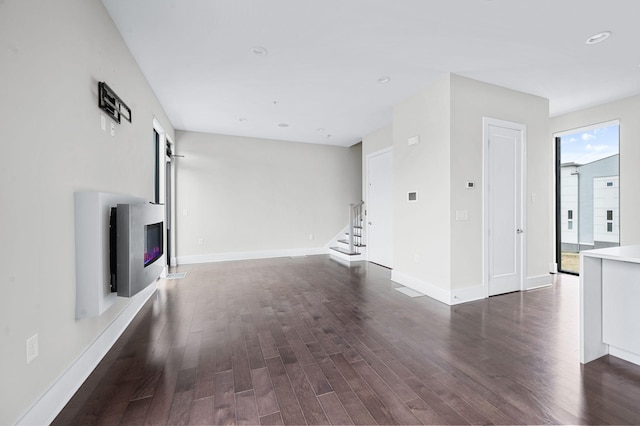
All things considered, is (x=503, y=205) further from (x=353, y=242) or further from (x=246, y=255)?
(x=246, y=255)

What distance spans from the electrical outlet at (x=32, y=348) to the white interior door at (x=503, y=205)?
446 centimetres

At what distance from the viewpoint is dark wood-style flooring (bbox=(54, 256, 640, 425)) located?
5.37 ft

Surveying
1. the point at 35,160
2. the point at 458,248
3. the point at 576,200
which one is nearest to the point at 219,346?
the point at 35,160

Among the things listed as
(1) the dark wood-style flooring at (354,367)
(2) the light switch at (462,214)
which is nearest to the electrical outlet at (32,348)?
(1) the dark wood-style flooring at (354,367)

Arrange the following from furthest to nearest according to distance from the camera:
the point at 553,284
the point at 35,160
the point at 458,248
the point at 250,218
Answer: the point at 250,218, the point at 553,284, the point at 458,248, the point at 35,160

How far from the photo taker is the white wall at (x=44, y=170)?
1341 millimetres

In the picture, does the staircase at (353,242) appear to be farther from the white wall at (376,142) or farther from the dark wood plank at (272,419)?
the dark wood plank at (272,419)

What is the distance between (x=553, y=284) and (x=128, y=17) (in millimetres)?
6387

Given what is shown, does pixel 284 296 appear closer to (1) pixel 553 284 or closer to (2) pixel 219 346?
(2) pixel 219 346

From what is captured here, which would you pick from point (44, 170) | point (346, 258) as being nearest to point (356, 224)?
point (346, 258)

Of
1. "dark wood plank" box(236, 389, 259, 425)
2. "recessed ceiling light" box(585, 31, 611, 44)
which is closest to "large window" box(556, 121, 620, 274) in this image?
"recessed ceiling light" box(585, 31, 611, 44)

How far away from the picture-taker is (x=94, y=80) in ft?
7.24

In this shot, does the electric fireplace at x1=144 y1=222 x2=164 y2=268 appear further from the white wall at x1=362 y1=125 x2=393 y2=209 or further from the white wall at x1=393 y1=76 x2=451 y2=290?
the white wall at x1=362 y1=125 x2=393 y2=209

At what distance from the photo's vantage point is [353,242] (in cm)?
668
